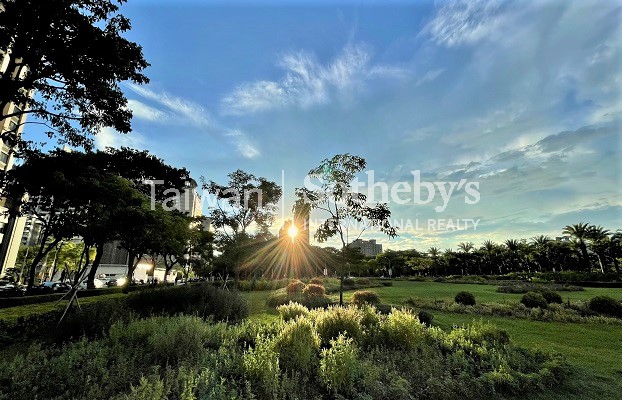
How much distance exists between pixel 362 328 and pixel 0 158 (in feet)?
236

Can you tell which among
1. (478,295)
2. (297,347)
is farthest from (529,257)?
(297,347)

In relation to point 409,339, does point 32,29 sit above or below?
above

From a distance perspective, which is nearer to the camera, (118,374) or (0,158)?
(118,374)

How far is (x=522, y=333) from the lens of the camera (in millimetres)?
10594

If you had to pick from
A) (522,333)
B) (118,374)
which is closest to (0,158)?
(118,374)

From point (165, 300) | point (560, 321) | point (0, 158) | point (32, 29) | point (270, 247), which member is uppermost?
point (0, 158)

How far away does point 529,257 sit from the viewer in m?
71.2

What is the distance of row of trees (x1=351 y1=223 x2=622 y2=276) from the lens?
56125 millimetres

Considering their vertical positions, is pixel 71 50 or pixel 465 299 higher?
pixel 71 50

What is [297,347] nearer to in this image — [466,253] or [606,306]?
[606,306]

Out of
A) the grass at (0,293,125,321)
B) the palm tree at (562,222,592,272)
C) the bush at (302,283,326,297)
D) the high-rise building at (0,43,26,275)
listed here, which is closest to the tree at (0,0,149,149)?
the grass at (0,293,125,321)

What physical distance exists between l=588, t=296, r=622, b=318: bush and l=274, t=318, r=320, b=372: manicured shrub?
54.4 ft

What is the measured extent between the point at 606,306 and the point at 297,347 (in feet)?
57.5

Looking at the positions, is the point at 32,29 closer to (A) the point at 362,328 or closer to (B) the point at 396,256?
(A) the point at 362,328
